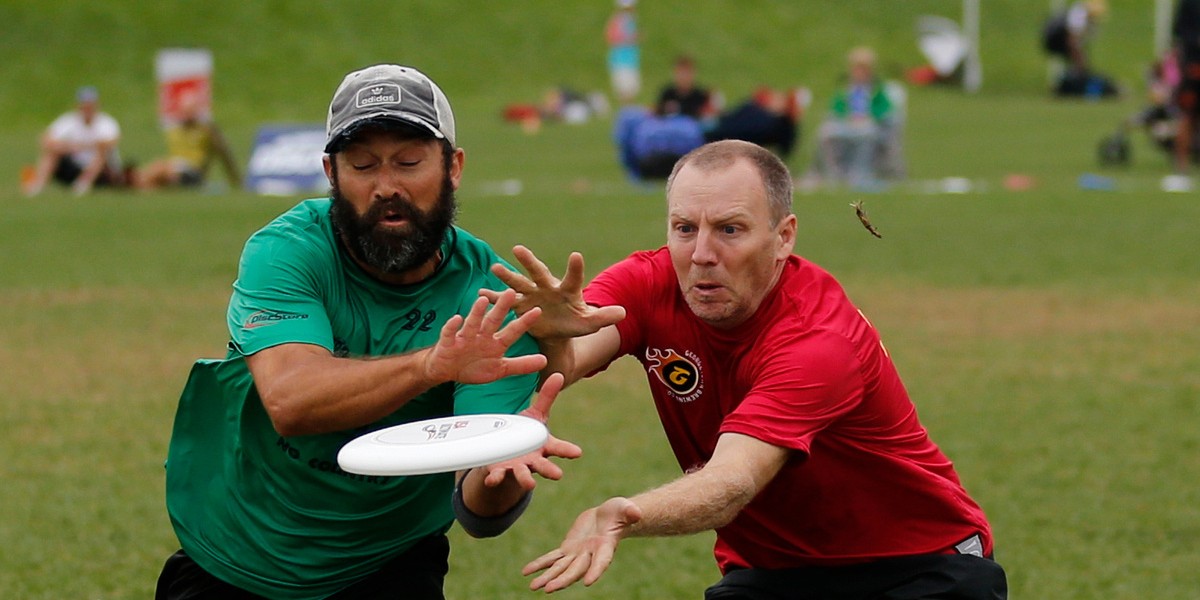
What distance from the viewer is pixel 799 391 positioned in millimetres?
4117

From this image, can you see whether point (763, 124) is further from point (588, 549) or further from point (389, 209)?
point (588, 549)

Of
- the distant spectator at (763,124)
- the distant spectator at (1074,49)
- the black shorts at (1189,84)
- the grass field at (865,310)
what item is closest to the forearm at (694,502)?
the grass field at (865,310)

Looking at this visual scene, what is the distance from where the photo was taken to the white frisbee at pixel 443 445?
3605 millimetres

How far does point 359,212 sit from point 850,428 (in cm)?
144

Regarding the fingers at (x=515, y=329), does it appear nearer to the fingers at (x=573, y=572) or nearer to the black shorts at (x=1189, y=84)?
the fingers at (x=573, y=572)

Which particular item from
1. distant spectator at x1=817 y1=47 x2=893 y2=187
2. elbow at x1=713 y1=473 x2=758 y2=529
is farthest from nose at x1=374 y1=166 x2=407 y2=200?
distant spectator at x1=817 y1=47 x2=893 y2=187

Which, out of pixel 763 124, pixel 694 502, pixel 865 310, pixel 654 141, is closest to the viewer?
pixel 694 502

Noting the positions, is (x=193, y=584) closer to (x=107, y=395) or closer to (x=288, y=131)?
(x=107, y=395)

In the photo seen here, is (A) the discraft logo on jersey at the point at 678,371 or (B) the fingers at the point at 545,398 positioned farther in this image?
(A) the discraft logo on jersey at the point at 678,371

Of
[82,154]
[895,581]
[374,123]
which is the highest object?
[374,123]

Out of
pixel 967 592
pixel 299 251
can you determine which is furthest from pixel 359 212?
pixel 967 592

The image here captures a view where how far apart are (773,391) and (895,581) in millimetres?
811

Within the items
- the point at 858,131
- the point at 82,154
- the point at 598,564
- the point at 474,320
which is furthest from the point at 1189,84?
the point at 598,564

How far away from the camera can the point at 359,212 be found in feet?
13.9
